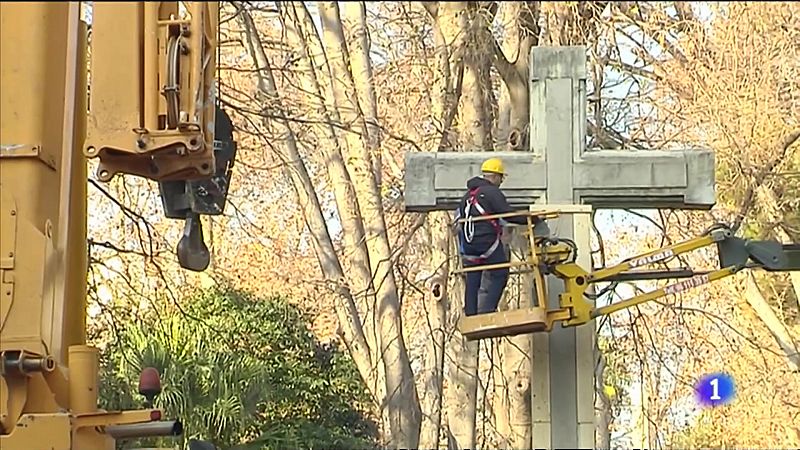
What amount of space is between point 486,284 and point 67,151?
2496 mm

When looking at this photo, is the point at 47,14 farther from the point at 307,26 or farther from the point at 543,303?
the point at 307,26

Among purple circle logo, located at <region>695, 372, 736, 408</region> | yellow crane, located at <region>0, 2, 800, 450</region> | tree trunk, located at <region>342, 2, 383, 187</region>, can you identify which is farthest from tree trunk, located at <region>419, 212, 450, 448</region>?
purple circle logo, located at <region>695, 372, 736, 408</region>

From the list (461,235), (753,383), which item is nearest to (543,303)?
(461,235)

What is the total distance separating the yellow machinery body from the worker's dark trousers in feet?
5.57

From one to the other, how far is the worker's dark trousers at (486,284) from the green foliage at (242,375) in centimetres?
582

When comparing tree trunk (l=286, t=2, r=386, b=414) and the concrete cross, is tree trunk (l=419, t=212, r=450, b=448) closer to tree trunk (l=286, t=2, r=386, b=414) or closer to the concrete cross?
tree trunk (l=286, t=2, r=386, b=414)

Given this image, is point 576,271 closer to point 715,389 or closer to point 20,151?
point 20,151

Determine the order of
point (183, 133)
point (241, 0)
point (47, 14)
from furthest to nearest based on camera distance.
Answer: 1. point (241, 0)
2. point (47, 14)
3. point (183, 133)

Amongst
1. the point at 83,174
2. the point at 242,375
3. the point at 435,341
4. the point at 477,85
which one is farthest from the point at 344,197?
the point at 83,174

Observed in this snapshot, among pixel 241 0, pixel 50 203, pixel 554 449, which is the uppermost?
pixel 241 0

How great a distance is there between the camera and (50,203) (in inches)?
254

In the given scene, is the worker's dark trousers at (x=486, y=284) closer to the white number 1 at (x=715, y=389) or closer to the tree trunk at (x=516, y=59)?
the tree trunk at (x=516, y=59)

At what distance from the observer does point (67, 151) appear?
6.61m

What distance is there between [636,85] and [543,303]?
8209mm
